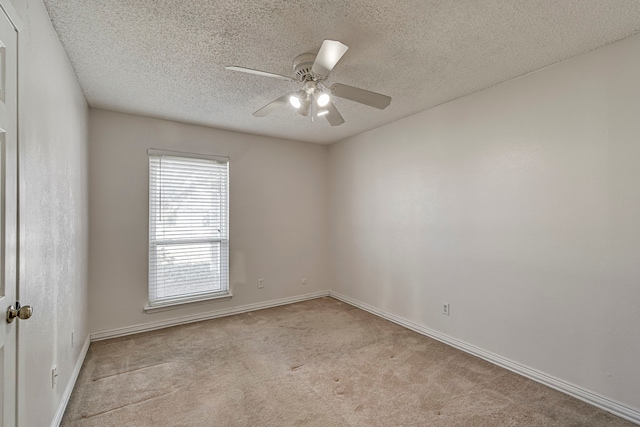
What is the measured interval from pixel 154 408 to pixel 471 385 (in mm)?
2338

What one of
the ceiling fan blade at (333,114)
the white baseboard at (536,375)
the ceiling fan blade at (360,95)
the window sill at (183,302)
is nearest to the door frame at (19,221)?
the ceiling fan blade at (360,95)

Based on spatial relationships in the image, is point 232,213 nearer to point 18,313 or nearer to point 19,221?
point 19,221

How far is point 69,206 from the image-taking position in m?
2.33

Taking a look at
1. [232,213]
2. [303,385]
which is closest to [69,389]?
[303,385]

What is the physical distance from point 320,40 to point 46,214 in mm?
1966

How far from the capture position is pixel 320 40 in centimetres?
204

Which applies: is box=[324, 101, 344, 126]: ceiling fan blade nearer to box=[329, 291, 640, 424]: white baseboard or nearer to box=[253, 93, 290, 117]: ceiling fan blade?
box=[253, 93, 290, 117]: ceiling fan blade

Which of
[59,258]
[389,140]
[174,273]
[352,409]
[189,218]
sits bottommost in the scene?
[352,409]

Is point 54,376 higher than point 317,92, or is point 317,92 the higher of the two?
point 317,92

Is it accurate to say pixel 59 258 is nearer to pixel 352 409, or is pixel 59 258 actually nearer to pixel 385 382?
pixel 352 409

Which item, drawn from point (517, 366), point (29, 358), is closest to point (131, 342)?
point (29, 358)

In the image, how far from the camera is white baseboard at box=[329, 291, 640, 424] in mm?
2029

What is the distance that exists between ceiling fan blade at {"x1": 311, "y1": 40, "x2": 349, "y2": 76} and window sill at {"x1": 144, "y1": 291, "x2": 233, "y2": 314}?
3130 millimetres

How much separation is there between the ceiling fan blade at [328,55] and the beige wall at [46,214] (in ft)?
4.55
